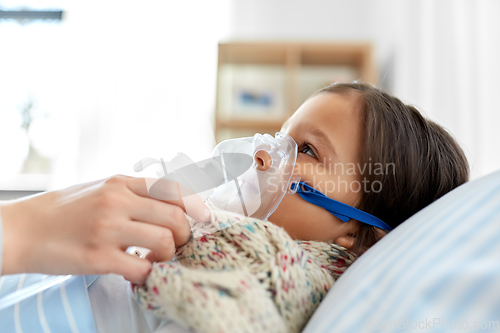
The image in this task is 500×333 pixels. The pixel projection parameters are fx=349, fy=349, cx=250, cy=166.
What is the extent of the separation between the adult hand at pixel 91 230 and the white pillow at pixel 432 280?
0.24 m

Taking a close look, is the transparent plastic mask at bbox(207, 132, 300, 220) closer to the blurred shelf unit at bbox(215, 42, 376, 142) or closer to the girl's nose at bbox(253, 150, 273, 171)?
the girl's nose at bbox(253, 150, 273, 171)

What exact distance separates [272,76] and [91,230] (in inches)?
111

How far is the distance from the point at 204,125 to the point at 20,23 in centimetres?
338

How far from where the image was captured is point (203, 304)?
1.32 feet

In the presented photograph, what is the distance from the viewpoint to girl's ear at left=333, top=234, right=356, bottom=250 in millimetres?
822

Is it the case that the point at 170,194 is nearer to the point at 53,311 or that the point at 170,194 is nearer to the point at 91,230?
the point at 91,230

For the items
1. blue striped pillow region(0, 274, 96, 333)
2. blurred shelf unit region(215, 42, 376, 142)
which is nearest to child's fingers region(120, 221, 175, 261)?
blue striped pillow region(0, 274, 96, 333)

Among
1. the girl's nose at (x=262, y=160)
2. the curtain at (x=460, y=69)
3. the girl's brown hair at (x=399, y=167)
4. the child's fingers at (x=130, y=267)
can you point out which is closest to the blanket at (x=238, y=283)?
the child's fingers at (x=130, y=267)

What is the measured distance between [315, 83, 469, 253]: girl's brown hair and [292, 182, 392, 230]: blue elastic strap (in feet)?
0.07

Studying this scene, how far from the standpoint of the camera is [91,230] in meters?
0.47

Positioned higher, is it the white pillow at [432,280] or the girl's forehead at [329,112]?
the girl's forehead at [329,112]

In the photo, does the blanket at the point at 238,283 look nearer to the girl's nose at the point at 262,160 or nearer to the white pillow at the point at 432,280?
the white pillow at the point at 432,280

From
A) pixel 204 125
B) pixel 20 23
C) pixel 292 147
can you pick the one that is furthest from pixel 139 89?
pixel 20 23

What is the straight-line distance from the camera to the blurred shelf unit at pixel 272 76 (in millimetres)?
2660
